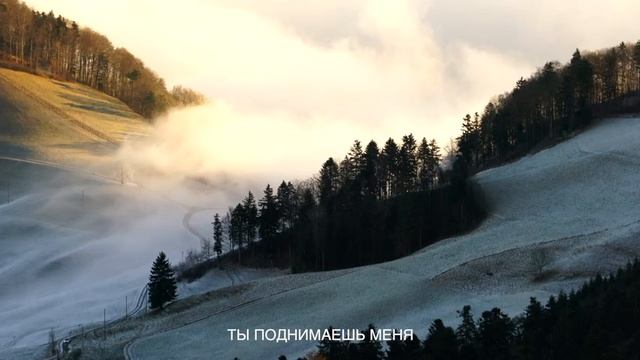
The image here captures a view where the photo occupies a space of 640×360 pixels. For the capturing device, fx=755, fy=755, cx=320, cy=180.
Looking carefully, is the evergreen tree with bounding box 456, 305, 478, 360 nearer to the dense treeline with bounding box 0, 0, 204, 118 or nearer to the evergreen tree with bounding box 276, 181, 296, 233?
the evergreen tree with bounding box 276, 181, 296, 233

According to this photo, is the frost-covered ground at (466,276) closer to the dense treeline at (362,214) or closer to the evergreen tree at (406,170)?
the dense treeline at (362,214)

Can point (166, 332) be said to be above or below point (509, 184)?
below

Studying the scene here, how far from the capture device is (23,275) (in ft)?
290

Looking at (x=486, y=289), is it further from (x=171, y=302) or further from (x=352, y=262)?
(x=171, y=302)

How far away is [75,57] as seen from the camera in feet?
604

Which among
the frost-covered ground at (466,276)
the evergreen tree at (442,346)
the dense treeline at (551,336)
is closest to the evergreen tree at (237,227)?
the frost-covered ground at (466,276)

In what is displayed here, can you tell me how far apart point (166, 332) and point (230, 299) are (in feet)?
25.1

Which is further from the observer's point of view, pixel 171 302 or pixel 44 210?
pixel 44 210

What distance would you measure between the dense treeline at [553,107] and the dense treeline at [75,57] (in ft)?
318

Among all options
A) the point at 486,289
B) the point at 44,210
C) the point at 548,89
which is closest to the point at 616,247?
the point at 486,289

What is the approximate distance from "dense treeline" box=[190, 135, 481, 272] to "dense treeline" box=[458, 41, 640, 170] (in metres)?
8.66

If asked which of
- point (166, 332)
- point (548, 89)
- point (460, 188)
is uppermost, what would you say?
point (548, 89)

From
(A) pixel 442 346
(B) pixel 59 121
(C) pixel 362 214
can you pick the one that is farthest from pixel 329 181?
(B) pixel 59 121

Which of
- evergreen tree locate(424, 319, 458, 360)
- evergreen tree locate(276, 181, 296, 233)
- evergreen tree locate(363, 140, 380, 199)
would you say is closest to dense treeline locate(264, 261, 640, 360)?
evergreen tree locate(424, 319, 458, 360)
